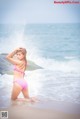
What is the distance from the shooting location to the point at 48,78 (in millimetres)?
1959

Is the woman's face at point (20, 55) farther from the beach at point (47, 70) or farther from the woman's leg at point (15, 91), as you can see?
the woman's leg at point (15, 91)

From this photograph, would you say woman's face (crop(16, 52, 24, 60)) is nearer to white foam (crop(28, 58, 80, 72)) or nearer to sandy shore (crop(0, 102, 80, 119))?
white foam (crop(28, 58, 80, 72))

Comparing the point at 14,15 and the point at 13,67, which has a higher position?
the point at 14,15

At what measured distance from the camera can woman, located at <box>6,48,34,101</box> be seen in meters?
1.97

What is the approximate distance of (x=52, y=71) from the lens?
1960 mm

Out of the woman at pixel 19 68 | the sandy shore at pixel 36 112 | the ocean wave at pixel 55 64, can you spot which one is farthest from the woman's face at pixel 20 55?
the sandy shore at pixel 36 112

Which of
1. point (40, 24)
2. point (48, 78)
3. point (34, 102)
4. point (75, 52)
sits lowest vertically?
point (34, 102)

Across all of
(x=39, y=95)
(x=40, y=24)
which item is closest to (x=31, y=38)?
(x=40, y=24)

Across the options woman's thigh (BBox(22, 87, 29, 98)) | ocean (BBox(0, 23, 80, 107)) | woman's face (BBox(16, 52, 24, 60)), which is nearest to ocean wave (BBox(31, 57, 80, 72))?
ocean (BBox(0, 23, 80, 107))

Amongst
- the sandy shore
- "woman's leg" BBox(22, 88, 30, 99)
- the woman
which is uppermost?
the woman

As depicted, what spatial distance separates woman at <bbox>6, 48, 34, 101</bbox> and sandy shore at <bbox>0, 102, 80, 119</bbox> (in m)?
0.07

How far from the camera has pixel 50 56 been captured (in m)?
1.96

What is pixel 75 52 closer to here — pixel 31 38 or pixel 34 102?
pixel 31 38

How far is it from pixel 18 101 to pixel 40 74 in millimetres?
258
